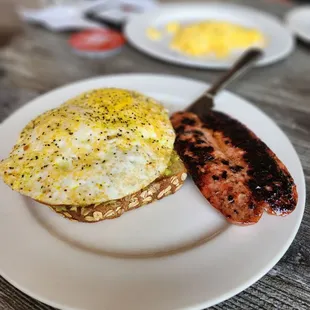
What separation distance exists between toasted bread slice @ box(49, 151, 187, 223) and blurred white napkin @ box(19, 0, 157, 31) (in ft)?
4.26

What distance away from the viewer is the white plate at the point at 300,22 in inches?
79.9

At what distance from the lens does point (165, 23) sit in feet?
7.08

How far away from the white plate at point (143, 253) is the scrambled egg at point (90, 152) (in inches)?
4.2

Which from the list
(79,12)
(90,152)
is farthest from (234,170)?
(79,12)

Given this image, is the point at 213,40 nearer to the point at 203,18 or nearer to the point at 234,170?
the point at 203,18

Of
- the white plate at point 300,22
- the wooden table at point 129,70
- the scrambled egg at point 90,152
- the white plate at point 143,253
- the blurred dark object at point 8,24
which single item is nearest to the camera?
the white plate at point 143,253

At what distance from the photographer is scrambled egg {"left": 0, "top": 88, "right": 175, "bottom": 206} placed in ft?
2.96

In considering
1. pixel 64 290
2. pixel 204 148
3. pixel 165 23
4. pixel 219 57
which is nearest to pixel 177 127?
pixel 204 148

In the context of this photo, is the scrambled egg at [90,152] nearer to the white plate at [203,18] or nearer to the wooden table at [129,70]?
the wooden table at [129,70]

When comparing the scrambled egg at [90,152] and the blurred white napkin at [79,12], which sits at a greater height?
the scrambled egg at [90,152]

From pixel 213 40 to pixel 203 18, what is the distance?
17.3 inches

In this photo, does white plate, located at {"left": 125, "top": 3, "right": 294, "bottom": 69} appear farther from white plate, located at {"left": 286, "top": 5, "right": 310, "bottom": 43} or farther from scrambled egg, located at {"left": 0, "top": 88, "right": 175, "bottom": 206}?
scrambled egg, located at {"left": 0, "top": 88, "right": 175, "bottom": 206}

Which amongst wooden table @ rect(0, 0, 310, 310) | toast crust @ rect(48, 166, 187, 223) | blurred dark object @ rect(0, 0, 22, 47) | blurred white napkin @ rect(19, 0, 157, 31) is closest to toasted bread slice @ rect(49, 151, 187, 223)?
toast crust @ rect(48, 166, 187, 223)

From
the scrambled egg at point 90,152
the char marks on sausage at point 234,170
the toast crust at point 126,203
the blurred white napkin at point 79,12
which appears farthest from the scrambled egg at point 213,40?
the toast crust at point 126,203
